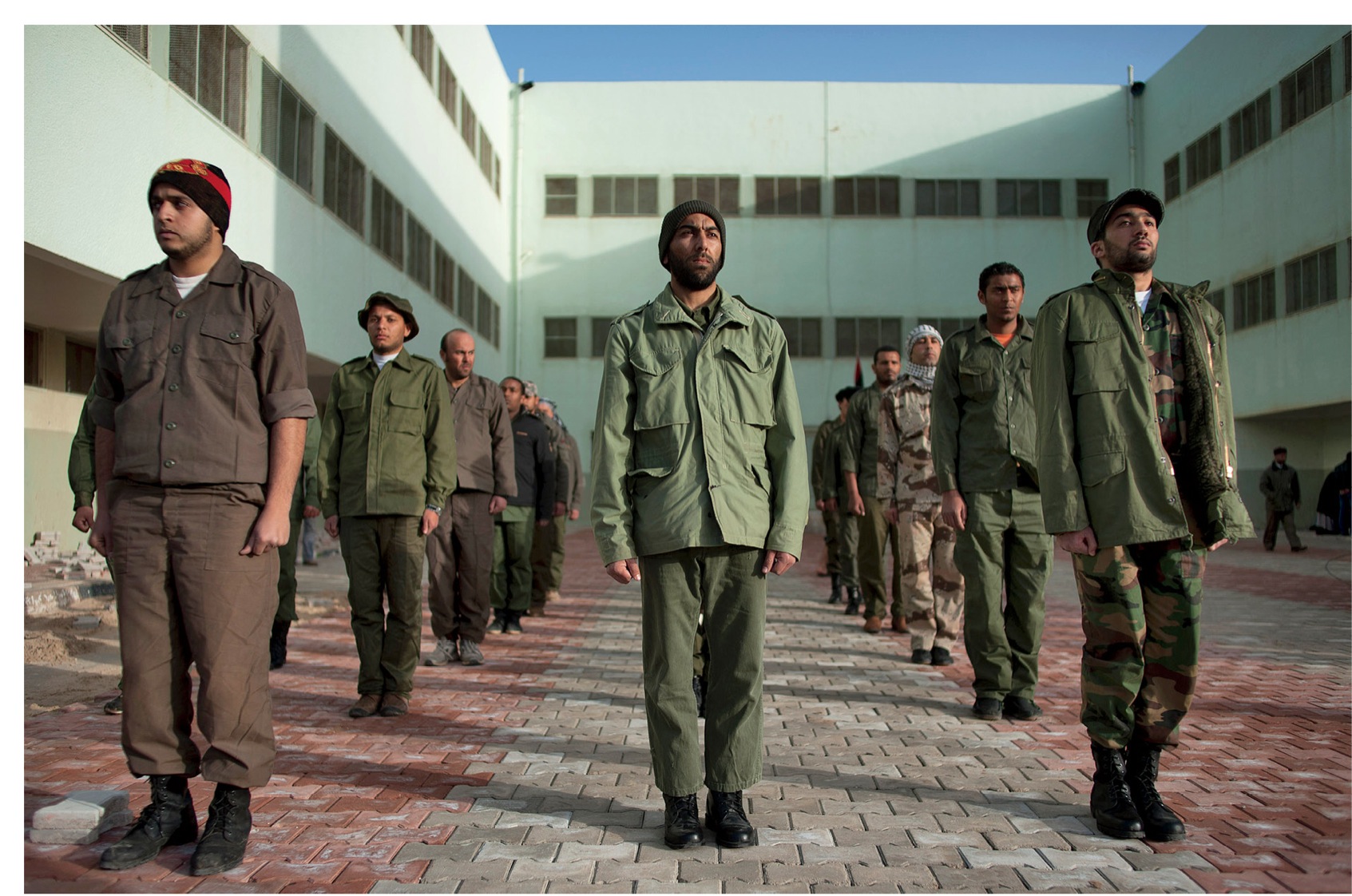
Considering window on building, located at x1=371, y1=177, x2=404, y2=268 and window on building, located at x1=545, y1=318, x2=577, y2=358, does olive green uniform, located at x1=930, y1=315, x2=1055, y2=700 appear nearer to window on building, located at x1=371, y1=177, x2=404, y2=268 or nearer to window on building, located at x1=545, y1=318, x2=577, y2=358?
window on building, located at x1=371, y1=177, x2=404, y2=268

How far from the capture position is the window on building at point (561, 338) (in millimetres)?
34531

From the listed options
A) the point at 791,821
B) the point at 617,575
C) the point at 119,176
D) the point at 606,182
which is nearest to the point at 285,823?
the point at 617,575

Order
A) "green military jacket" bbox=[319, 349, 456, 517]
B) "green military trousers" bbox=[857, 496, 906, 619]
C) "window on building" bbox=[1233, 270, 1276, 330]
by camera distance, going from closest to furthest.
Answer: "green military jacket" bbox=[319, 349, 456, 517], "green military trousers" bbox=[857, 496, 906, 619], "window on building" bbox=[1233, 270, 1276, 330]

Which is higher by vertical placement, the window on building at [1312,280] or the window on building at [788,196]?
the window on building at [788,196]

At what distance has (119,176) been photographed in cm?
1099

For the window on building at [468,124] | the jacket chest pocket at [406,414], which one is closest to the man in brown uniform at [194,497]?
the jacket chest pocket at [406,414]

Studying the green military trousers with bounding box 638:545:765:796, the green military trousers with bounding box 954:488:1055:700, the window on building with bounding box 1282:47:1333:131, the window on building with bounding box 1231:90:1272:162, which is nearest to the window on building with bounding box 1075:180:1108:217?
the window on building with bounding box 1231:90:1272:162

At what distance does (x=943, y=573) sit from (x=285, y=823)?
485 cm

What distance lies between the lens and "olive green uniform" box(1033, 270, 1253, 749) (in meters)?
4.02

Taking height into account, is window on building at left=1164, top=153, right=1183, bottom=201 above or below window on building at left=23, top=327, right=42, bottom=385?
above

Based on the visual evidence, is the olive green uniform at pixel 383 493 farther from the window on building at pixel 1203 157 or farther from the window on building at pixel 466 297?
the window on building at pixel 1203 157

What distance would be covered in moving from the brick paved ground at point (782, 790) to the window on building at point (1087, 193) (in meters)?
28.9

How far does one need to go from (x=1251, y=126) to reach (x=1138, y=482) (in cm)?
2642

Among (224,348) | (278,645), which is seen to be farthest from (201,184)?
(278,645)
